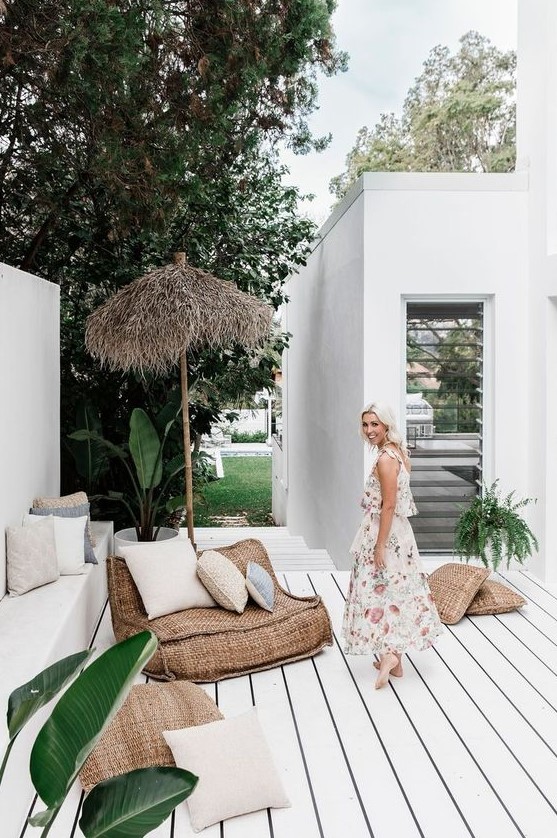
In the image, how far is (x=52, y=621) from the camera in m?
4.45

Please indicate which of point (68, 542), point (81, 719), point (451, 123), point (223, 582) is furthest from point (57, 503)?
point (451, 123)

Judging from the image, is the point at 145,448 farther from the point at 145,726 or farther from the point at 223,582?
the point at 145,726

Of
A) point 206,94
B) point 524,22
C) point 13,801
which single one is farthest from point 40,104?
point 13,801

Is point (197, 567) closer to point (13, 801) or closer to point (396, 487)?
point (396, 487)

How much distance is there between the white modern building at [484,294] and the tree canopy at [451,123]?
64.8ft

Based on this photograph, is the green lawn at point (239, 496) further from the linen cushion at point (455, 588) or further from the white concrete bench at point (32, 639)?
the white concrete bench at point (32, 639)

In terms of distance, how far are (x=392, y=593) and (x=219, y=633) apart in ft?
3.31

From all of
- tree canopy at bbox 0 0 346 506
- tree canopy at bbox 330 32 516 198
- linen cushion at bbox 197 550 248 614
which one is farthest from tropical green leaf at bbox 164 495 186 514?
tree canopy at bbox 330 32 516 198

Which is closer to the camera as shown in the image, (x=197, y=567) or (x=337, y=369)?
(x=197, y=567)

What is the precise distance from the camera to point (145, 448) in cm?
728

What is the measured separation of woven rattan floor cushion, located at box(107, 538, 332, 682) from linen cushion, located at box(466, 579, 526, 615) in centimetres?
130

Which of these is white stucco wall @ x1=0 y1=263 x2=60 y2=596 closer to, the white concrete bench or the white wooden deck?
the white concrete bench

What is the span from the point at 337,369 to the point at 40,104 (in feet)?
13.0

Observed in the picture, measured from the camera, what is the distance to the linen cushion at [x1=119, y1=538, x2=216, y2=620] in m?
5.25
